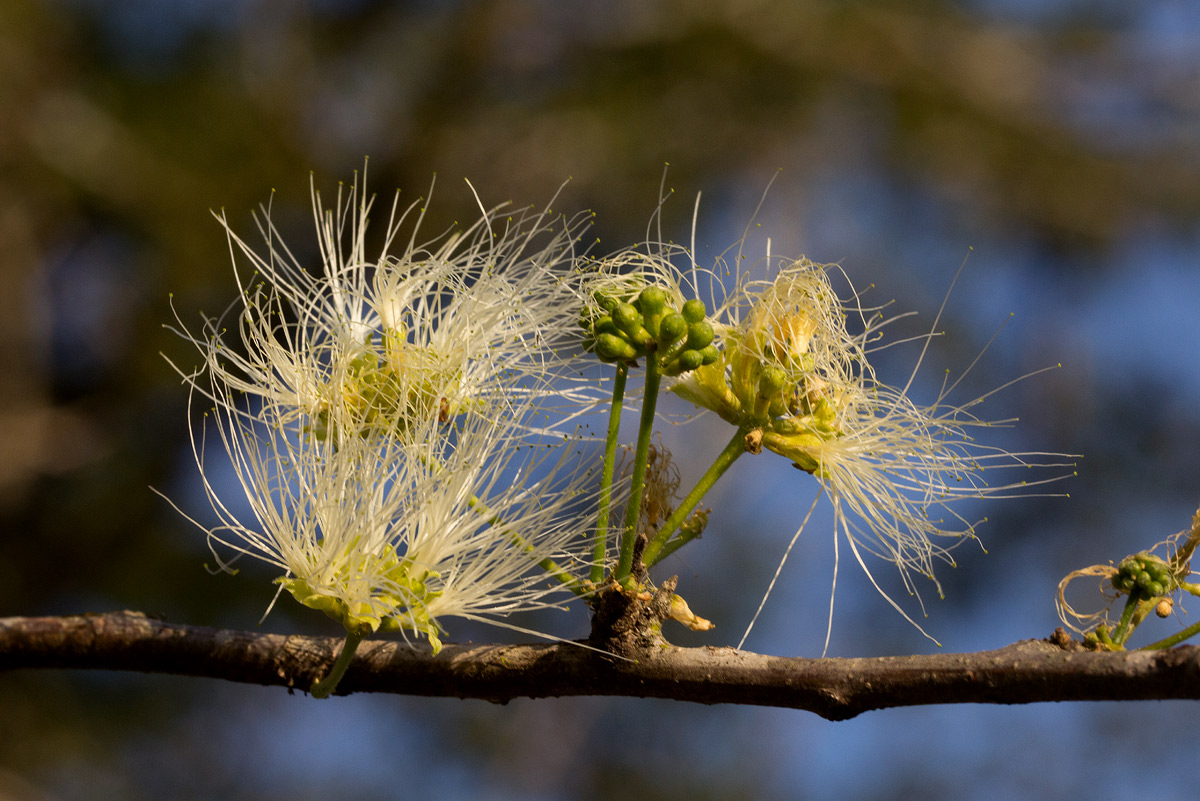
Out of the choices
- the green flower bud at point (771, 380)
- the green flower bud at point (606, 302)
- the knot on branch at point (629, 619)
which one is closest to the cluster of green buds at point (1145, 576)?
the green flower bud at point (771, 380)

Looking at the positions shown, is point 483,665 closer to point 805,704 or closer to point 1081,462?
point 805,704

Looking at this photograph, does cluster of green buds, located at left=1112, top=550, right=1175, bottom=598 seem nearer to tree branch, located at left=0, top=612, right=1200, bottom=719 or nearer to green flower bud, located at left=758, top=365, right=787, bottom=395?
tree branch, located at left=0, top=612, right=1200, bottom=719

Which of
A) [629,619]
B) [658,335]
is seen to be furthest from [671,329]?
[629,619]

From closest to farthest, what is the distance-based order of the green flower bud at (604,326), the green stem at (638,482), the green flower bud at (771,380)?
the green stem at (638,482)
the green flower bud at (604,326)
the green flower bud at (771,380)

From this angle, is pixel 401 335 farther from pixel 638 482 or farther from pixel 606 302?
pixel 638 482

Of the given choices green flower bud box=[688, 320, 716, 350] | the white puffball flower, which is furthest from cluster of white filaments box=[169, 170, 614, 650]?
green flower bud box=[688, 320, 716, 350]

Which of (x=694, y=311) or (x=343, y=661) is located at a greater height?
(x=694, y=311)

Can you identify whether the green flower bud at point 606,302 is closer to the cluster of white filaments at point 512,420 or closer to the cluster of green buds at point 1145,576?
the cluster of white filaments at point 512,420
